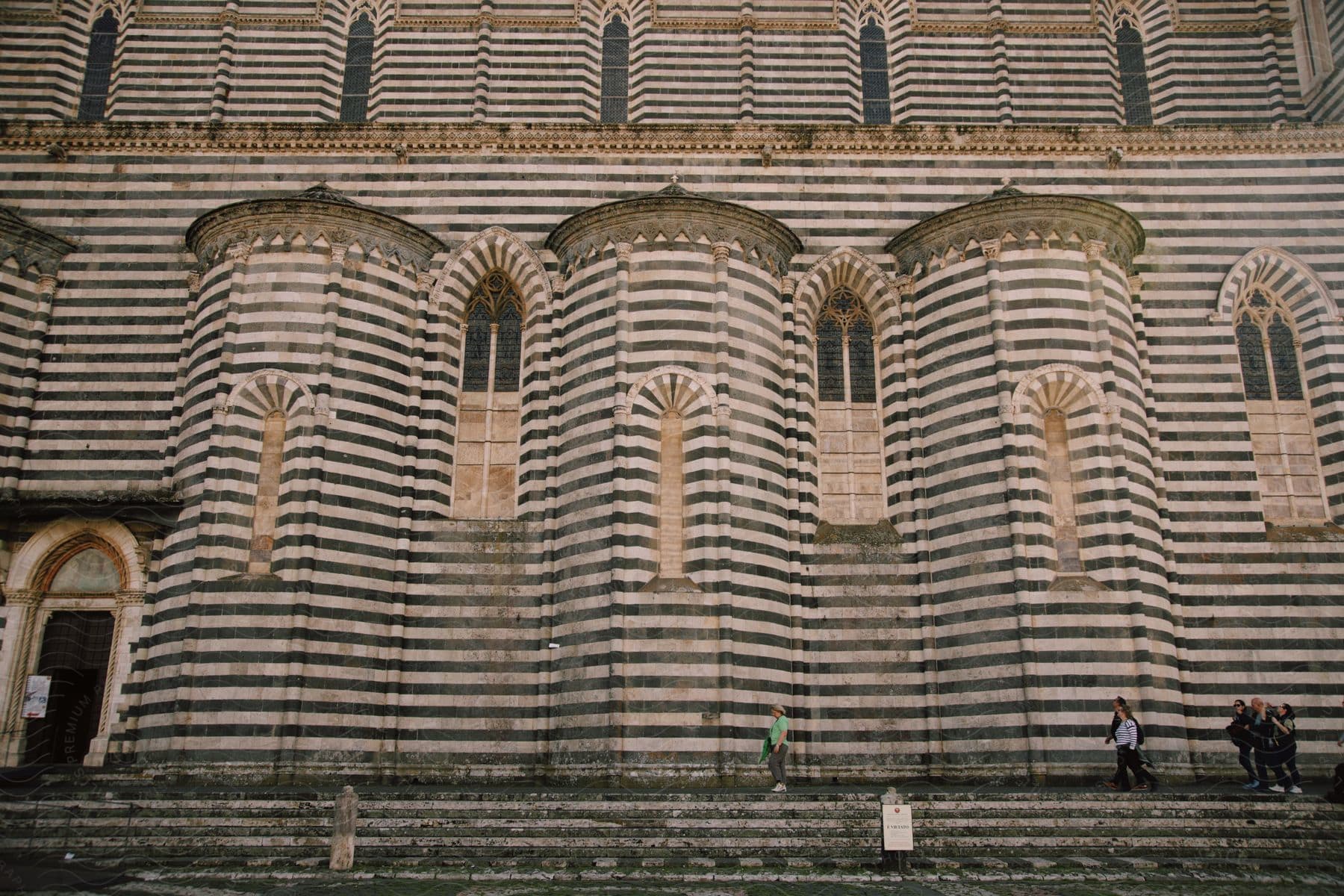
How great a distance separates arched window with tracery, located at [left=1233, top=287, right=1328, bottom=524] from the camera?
67.4 ft

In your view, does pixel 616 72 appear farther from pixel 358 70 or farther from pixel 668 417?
pixel 668 417

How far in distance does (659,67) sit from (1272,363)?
13.7m

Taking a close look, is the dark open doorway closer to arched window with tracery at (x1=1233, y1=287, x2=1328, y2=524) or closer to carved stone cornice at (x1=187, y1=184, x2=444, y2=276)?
carved stone cornice at (x1=187, y1=184, x2=444, y2=276)

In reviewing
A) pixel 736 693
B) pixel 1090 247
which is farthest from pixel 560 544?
pixel 1090 247

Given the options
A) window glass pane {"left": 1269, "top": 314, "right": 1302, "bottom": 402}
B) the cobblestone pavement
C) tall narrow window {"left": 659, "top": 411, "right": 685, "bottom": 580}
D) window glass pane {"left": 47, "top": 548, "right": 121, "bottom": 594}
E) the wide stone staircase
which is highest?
window glass pane {"left": 1269, "top": 314, "right": 1302, "bottom": 402}

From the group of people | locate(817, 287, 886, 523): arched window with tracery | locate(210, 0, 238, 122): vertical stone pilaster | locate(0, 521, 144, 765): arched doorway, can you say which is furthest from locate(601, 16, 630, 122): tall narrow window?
the group of people

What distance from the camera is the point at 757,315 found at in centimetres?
2038

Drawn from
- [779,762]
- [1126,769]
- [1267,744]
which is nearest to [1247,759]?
[1267,744]

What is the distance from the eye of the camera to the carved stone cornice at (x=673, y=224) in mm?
20156

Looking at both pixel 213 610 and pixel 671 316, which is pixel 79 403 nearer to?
pixel 213 610

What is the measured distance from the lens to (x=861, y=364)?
21625mm

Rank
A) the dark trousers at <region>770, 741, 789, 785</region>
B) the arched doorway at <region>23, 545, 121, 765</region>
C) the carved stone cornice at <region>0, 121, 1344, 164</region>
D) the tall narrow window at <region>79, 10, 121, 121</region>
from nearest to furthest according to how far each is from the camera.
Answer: the dark trousers at <region>770, 741, 789, 785</region> → the arched doorway at <region>23, 545, 121, 765</region> → the carved stone cornice at <region>0, 121, 1344, 164</region> → the tall narrow window at <region>79, 10, 121, 121</region>

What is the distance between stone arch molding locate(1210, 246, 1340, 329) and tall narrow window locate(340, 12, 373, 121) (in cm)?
1779

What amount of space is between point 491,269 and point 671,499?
618 cm
